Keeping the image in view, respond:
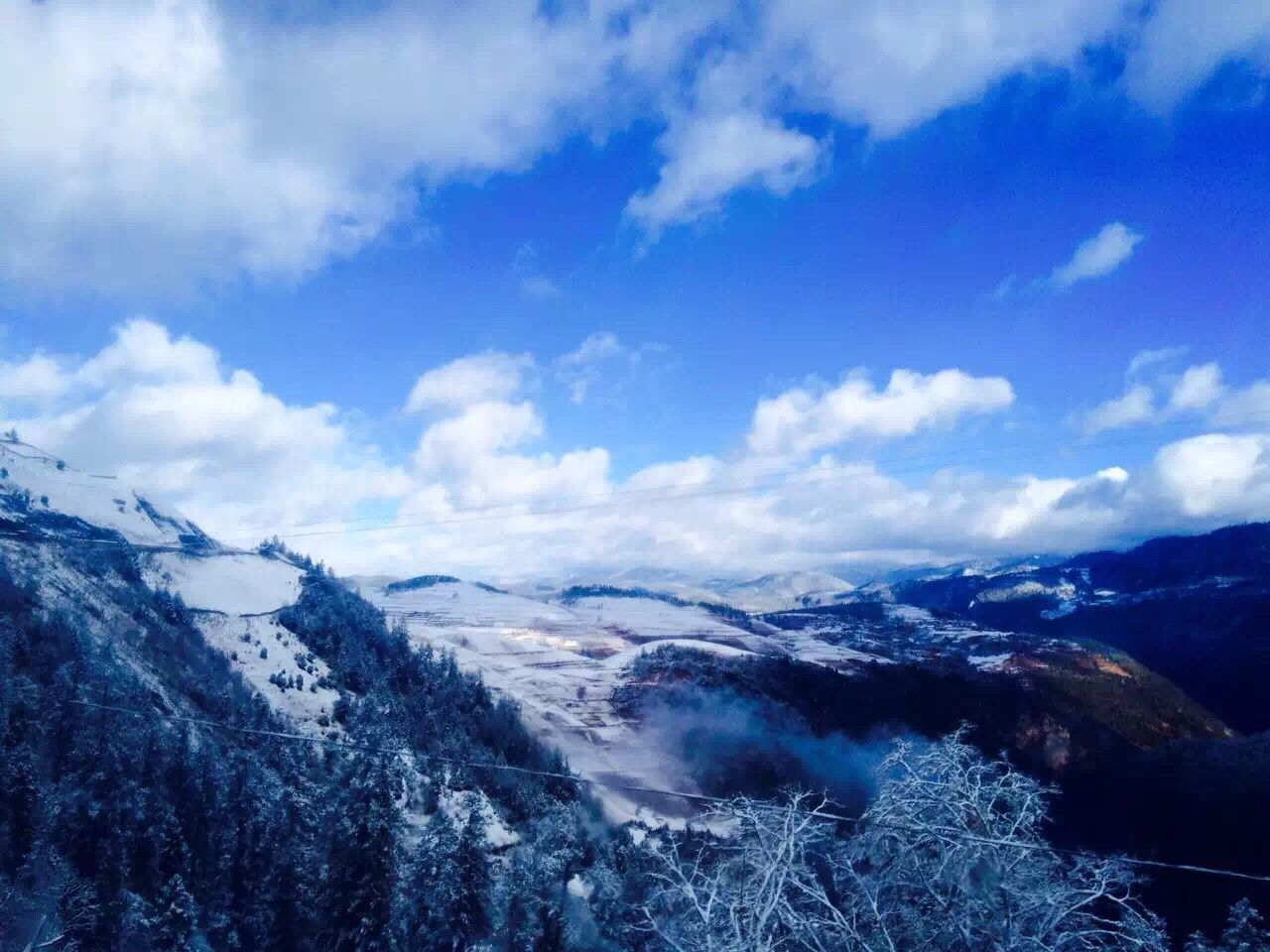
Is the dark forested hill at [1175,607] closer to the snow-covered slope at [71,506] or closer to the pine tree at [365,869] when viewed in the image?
the pine tree at [365,869]

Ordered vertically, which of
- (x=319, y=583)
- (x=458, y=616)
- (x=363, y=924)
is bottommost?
(x=363, y=924)

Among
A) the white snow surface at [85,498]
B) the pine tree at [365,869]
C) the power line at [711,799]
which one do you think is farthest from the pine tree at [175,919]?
the white snow surface at [85,498]

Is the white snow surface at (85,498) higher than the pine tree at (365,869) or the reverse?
higher

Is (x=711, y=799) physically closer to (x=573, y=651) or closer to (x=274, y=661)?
(x=274, y=661)

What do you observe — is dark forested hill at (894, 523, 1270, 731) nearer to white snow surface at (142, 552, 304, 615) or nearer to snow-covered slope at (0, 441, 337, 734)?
snow-covered slope at (0, 441, 337, 734)

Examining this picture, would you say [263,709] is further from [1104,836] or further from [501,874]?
[1104,836]

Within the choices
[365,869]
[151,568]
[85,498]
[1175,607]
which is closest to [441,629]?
[151,568]

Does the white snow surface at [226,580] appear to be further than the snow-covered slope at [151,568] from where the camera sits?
Yes

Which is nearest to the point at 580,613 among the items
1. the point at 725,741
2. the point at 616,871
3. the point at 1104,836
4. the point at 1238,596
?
the point at 725,741
